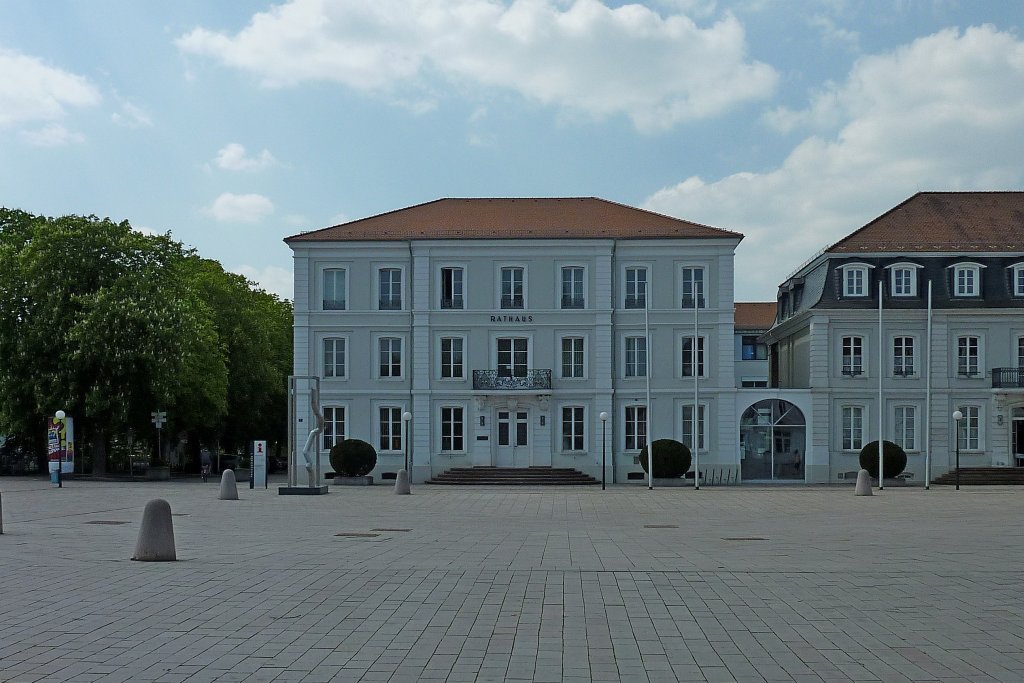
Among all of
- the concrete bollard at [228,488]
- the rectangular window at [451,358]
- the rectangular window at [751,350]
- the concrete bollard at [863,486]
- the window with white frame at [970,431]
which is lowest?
the concrete bollard at [863,486]

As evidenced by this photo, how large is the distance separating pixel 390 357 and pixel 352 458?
602 centimetres

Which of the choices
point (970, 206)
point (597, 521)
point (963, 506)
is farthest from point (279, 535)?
point (970, 206)

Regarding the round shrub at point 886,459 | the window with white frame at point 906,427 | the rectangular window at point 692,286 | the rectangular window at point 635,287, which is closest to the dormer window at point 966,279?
the window with white frame at point 906,427

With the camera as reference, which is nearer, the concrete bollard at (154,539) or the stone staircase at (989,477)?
the concrete bollard at (154,539)

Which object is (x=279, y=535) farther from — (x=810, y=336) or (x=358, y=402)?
(x=810, y=336)

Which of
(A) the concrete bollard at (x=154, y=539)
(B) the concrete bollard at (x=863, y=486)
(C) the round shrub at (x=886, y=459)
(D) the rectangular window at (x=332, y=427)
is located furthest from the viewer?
(D) the rectangular window at (x=332, y=427)

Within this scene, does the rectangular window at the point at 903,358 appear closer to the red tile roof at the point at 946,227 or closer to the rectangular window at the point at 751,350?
the red tile roof at the point at 946,227

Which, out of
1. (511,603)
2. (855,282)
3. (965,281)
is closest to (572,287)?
(855,282)

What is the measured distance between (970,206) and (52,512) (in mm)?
45624

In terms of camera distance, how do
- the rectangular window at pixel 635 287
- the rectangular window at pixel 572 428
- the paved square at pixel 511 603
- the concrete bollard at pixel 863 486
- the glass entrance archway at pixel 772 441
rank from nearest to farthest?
1. the paved square at pixel 511 603
2. the concrete bollard at pixel 863 486
3. the rectangular window at pixel 572 428
4. the glass entrance archway at pixel 772 441
5. the rectangular window at pixel 635 287

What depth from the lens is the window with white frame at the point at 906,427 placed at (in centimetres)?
5222

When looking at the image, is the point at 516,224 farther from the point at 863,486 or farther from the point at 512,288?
the point at 863,486

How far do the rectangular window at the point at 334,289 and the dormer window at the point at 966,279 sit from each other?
28.3 meters

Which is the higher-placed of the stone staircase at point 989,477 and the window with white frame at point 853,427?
the window with white frame at point 853,427
